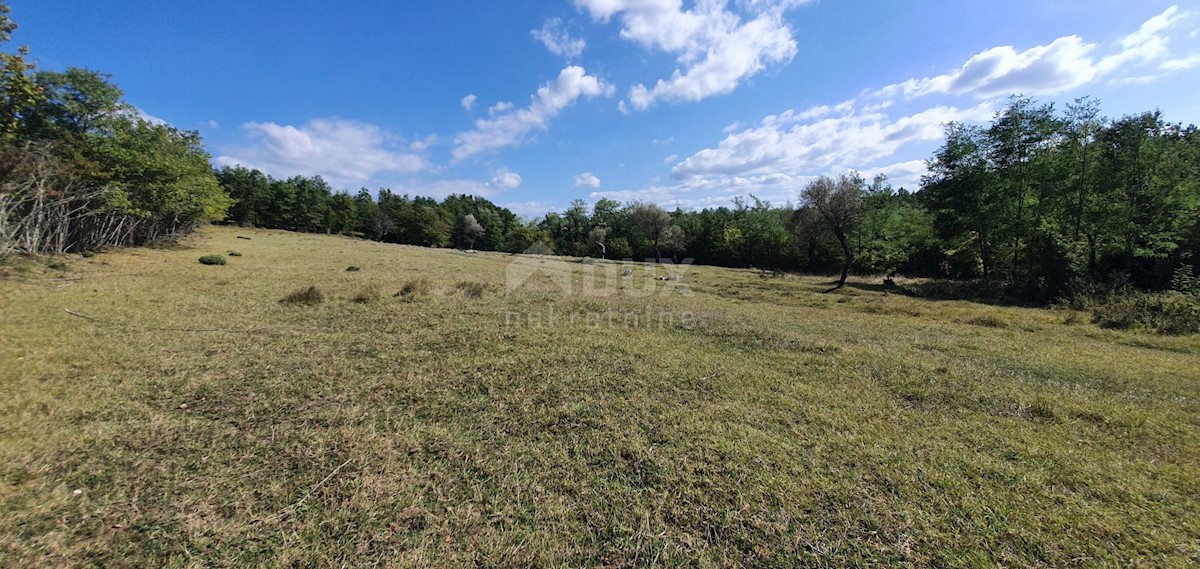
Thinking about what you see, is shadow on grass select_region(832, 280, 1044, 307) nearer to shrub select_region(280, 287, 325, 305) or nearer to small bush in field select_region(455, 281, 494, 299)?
small bush in field select_region(455, 281, 494, 299)

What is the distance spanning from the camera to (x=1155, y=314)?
38.8ft

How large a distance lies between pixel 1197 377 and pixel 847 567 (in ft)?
31.8

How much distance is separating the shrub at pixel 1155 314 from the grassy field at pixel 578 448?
1497 millimetres

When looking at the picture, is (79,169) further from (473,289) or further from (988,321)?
(988,321)

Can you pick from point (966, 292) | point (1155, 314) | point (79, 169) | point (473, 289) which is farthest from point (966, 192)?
point (79, 169)

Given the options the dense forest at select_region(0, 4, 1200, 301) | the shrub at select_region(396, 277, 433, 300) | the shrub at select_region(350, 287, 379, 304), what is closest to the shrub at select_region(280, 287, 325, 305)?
the shrub at select_region(350, 287, 379, 304)

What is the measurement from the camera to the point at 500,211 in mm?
96125

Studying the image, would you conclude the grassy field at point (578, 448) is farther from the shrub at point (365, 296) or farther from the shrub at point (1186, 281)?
the shrub at point (1186, 281)

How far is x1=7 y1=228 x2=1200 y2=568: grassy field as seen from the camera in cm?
323

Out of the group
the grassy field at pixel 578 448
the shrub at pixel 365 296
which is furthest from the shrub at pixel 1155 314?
the shrub at pixel 365 296

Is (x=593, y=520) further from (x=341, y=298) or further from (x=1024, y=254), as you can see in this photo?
(x=1024, y=254)

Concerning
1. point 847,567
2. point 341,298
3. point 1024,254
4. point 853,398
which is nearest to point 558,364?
point 853,398

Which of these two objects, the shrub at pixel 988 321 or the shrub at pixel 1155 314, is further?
the shrub at pixel 988 321

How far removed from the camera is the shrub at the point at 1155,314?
35.5 feet
